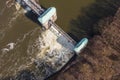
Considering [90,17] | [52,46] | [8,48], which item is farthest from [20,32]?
[90,17]

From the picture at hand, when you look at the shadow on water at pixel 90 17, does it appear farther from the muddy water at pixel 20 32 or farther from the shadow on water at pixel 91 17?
the muddy water at pixel 20 32

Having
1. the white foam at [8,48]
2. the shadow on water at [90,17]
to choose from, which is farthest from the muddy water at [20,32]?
the shadow on water at [90,17]

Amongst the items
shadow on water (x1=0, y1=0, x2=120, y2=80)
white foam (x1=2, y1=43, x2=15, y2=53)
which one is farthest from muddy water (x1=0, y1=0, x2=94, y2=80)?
shadow on water (x1=0, y1=0, x2=120, y2=80)

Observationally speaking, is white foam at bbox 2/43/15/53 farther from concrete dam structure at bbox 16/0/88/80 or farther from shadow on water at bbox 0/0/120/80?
shadow on water at bbox 0/0/120/80

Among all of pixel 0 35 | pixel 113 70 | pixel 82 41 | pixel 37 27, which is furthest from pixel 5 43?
pixel 113 70

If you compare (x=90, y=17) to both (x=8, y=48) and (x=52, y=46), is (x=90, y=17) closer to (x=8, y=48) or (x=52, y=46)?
(x=52, y=46)

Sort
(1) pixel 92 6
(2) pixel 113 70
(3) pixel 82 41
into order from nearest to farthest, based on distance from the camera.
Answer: (2) pixel 113 70
(3) pixel 82 41
(1) pixel 92 6

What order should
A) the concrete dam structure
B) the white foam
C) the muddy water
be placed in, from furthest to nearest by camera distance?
the white foam < the muddy water < the concrete dam structure

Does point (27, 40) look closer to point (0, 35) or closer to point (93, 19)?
point (0, 35)
